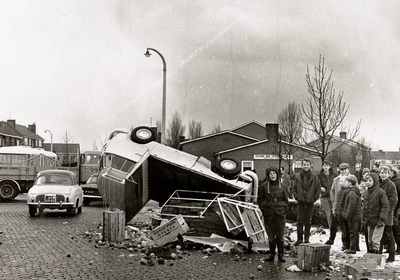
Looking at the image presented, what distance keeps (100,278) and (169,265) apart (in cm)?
169

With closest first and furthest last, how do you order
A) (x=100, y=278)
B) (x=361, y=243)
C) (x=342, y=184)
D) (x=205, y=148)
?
(x=100, y=278), (x=342, y=184), (x=361, y=243), (x=205, y=148)

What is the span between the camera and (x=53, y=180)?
2017cm

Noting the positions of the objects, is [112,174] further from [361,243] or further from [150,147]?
[361,243]

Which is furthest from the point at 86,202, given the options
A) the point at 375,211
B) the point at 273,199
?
the point at 375,211

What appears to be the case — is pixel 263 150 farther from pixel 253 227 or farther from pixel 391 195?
pixel 391 195

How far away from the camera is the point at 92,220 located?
60.1 feet

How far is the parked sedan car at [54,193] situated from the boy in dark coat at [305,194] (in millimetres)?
9742

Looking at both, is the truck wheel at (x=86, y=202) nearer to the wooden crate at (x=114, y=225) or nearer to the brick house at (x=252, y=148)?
the wooden crate at (x=114, y=225)

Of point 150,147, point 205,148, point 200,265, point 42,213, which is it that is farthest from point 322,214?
point 205,148

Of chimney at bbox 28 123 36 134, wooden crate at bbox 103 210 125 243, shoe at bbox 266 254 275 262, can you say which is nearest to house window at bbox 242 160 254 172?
wooden crate at bbox 103 210 125 243

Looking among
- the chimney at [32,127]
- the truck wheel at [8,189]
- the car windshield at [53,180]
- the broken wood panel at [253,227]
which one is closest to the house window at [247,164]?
the truck wheel at [8,189]

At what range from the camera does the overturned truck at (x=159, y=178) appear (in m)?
14.4

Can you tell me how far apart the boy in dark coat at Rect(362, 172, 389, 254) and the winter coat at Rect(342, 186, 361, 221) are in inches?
30.0

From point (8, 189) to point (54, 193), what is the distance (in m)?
10.3
